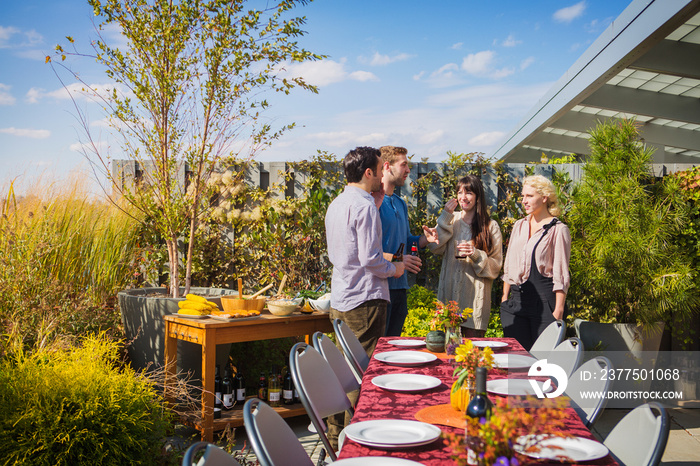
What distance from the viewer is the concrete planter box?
4105 mm

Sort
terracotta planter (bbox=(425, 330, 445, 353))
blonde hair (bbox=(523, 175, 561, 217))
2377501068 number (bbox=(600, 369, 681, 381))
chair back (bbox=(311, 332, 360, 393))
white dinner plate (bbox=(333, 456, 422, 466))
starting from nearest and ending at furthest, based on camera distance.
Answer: white dinner plate (bbox=(333, 456, 422, 466)) → chair back (bbox=(311, 332, 360, 393)) → terracotta planter (bbox=(425, 330, 445, 353)) → blonde hair (bbox=(523, 175, 561, 217)) → 2377501068 number (bbox=(600, 369, 681, 381))

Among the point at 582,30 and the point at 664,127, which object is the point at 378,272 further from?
the point at 664,127

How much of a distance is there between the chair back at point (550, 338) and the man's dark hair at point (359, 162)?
1401mm

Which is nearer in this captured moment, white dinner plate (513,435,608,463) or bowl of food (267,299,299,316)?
white dinner plate (513,435,608,463)

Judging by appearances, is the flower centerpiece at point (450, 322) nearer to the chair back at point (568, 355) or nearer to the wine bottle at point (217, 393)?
the chair back at point (568, 355)

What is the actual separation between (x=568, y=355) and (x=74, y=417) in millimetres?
2326

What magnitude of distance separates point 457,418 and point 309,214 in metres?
3.66

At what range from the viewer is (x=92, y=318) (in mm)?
4168

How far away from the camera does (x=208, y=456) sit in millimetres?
1344

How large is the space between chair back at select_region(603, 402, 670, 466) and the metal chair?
3.71ft

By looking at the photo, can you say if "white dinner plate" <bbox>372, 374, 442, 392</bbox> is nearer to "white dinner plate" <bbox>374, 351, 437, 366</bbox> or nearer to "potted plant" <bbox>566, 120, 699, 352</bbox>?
"white dinner plate" <bbox>374, 351, 437, 366</bbox>

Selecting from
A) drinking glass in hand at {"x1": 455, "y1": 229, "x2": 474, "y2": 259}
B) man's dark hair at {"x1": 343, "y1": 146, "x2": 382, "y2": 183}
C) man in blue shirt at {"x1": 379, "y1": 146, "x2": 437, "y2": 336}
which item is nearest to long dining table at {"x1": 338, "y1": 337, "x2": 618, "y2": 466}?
man in blue shirt at {"x1": 379, "y1": 146, "x2": 437, "y2": 336}

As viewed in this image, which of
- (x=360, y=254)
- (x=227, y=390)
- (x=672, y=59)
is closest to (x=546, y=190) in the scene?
(x=360, y=254)

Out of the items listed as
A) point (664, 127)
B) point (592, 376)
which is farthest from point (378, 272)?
point (664, 127)
